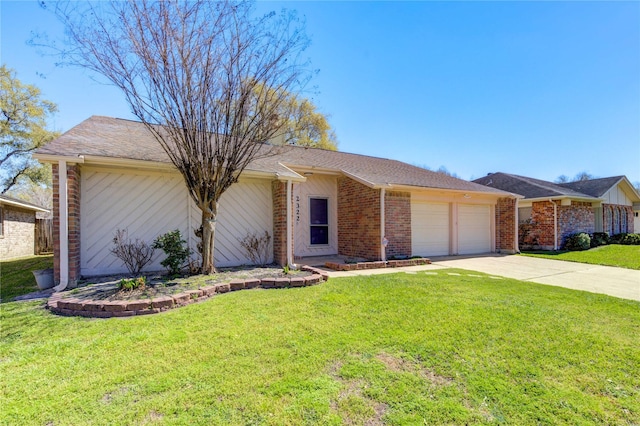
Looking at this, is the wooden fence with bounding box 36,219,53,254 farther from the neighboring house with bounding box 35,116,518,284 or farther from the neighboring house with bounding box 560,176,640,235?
the neighboring house with bounding box 560,176,640,235

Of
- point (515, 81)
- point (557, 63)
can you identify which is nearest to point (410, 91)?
point (515, 81)

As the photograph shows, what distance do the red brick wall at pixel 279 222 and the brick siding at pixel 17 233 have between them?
42.3 feet

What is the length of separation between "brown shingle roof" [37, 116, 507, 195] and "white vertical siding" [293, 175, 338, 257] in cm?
74

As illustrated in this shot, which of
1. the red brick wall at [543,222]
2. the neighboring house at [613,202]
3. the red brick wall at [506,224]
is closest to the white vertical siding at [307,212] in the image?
the red brick wall at [506,224]

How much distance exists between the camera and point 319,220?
10.7 meters

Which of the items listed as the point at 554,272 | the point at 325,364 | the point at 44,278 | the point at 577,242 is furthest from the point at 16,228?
the point at 577,242

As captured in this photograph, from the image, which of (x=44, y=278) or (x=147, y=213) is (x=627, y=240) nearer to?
(x=147, y=213)

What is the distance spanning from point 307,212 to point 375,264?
10.5 feet

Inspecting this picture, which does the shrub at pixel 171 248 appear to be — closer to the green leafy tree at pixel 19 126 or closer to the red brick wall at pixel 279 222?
the red brick wall at pixel 279 222

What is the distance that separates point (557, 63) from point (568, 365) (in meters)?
12.8

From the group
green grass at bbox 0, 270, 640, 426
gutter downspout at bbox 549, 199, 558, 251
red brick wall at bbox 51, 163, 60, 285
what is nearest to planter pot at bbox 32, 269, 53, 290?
red brick wall at bbox 51, 163, 60, 285

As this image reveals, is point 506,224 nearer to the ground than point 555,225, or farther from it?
farther from it

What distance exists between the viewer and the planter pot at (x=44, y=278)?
5.75 metres

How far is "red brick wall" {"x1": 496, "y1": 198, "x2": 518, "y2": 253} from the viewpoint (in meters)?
12.7
